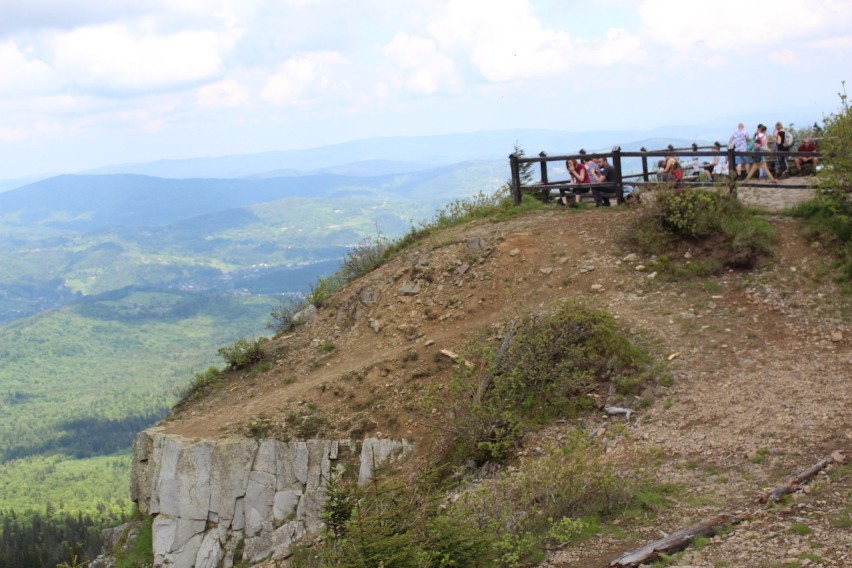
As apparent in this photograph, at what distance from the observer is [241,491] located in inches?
516

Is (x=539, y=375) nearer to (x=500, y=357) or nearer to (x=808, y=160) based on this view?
(x=500, y=357)

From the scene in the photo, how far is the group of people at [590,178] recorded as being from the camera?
16406 millimetres

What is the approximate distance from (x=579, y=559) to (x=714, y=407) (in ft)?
11.5

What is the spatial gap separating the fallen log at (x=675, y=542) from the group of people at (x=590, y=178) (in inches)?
388

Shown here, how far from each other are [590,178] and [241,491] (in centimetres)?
954

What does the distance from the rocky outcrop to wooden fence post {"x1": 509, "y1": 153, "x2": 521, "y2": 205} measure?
753 cm

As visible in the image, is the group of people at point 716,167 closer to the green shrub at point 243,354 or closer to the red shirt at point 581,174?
the red shirt at point 581,174

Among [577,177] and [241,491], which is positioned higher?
[577,177]

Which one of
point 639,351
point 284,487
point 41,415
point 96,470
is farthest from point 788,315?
point 41,415

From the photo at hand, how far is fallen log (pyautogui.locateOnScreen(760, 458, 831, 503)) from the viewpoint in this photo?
25.1ft

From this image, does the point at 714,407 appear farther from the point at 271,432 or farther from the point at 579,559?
the point at 271,432

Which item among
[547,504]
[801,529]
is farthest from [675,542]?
[547,504]

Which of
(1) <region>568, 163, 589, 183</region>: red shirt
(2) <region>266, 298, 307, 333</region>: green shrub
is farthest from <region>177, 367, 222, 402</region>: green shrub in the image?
(1) <region>568, 163, 589, 183</region>: red shirt

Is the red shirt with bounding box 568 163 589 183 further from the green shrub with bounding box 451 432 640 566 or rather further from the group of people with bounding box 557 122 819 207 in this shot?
the green shrub with bounding box 451 432 640 566
